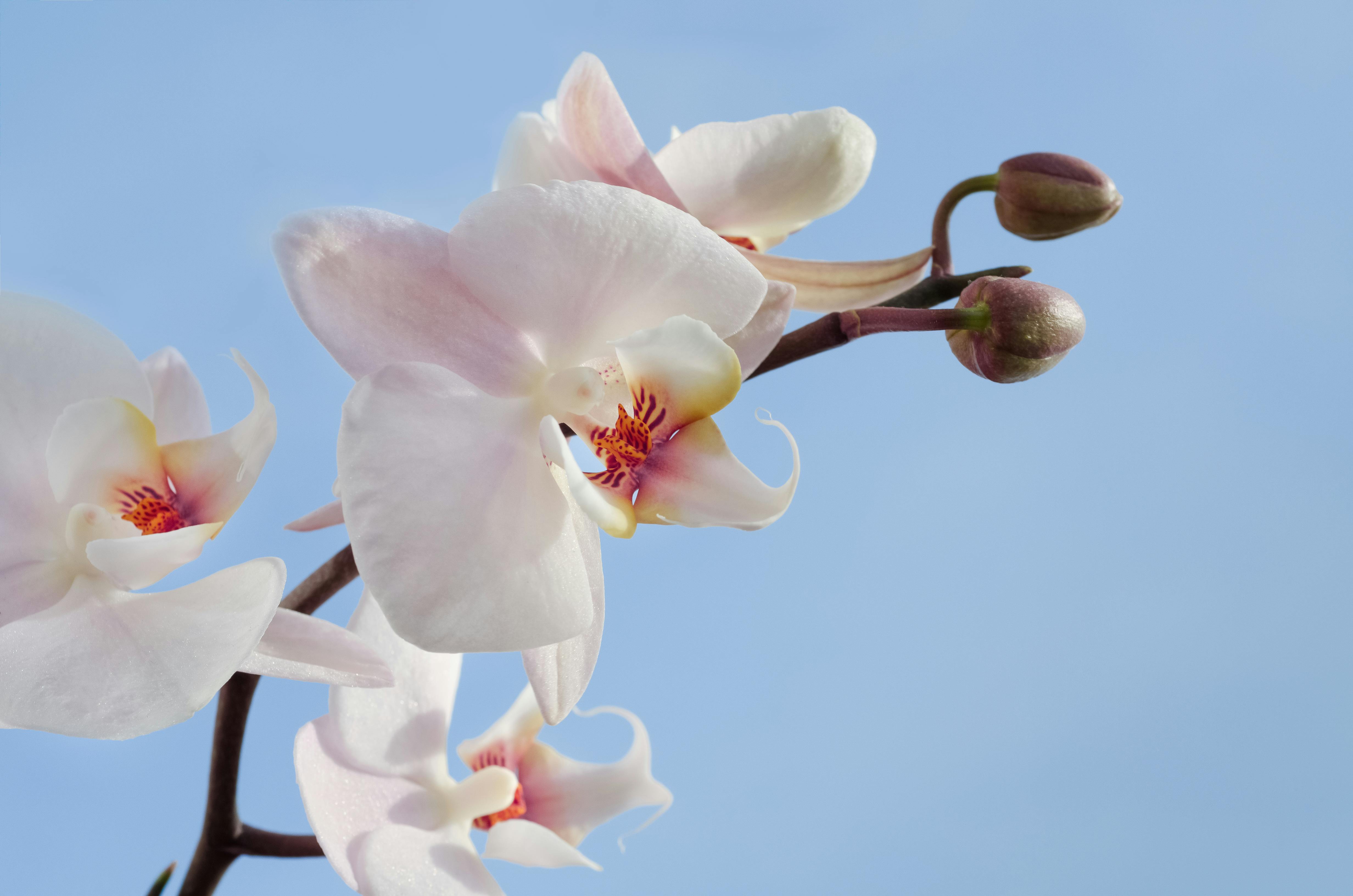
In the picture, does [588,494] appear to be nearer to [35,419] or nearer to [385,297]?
[385,297]

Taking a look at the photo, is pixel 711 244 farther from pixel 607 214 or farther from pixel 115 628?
pixel 115 628

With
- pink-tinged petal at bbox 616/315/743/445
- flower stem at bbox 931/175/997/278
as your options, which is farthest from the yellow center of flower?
flower stem at bbox 931/175/997/278

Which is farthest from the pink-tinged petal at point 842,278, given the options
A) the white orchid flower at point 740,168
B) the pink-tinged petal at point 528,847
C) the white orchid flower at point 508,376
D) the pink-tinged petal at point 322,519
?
the pink-tinged petal at point 528,847

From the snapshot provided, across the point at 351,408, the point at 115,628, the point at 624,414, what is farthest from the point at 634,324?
the point at 115,628

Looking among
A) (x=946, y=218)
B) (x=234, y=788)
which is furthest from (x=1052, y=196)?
(x=234, y=788)

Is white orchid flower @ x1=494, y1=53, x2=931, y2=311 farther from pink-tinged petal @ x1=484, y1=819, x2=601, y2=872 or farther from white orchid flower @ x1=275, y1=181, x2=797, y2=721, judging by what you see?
pink-tinged petal @ x1=484, y1=819, x2=601, y2=872

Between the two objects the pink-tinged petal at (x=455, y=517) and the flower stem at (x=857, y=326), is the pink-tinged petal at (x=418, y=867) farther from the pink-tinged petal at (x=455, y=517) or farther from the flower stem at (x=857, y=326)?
the flower stem at (x=857, y=326)
